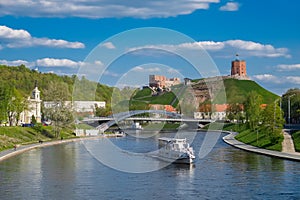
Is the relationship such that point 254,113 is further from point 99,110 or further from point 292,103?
point 99,110

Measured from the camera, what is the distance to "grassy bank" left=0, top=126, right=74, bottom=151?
70.6 metres

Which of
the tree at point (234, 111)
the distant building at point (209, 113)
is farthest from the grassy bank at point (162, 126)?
the tree at point (234, 111)

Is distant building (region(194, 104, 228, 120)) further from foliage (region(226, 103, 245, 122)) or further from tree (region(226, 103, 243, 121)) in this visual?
tree (region(226, 103, 243, 121))

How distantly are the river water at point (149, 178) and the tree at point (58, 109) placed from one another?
3139 cm

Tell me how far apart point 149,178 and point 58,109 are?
50416 millimetres

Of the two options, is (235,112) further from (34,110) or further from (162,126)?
(34,110)

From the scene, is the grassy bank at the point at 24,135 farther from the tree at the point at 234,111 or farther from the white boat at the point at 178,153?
the tree at the point at 234,111

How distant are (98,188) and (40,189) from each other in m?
A: 3.93

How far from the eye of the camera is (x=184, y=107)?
15188 centimetres

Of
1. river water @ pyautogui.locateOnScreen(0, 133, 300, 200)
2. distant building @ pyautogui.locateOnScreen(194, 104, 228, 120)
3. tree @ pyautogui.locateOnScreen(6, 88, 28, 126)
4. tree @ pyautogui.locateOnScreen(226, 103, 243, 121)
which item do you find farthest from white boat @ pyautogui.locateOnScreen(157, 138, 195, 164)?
distant building @ pyautogui.locateOnScreen(194, 104, 228, 120)

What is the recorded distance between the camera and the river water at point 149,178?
112ft

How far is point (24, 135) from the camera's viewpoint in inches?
3191

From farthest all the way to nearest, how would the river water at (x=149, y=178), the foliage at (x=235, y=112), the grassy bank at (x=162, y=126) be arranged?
the grassy bank at (x=162, y=126), the foliage at (x=235, y=112), the river water at (x=149, y=178)

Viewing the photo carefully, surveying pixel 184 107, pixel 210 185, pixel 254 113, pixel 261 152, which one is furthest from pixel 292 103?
pixel 210 185
